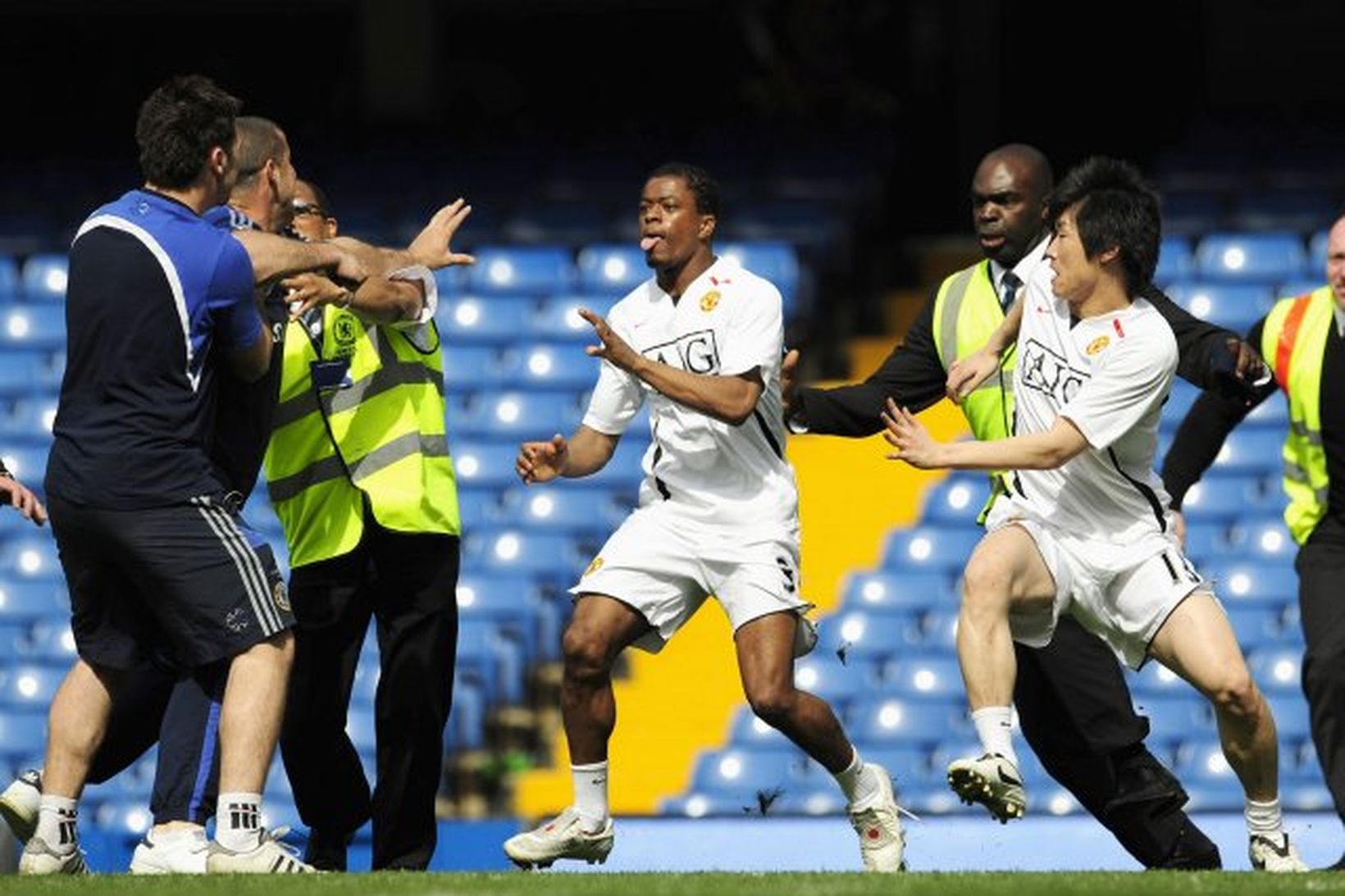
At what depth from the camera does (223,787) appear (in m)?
7.57

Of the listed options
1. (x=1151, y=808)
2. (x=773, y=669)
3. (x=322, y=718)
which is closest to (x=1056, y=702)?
(x=1151, y=808)

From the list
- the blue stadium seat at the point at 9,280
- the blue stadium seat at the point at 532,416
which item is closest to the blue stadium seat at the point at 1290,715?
the blue stadium seat at the point at 532,416

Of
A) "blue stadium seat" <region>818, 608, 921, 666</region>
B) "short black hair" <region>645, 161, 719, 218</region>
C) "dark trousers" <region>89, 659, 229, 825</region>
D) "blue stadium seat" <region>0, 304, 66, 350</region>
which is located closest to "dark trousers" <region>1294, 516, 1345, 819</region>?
"short black hair" <region>645, 161, 719, 218</region>

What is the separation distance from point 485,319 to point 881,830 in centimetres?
699

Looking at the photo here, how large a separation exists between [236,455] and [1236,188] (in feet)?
28.0

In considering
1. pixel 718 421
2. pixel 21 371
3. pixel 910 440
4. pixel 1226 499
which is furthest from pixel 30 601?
pixel 910 440

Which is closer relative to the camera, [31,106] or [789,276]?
Result: [789,276]

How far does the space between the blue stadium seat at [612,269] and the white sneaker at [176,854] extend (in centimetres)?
Answer: 727

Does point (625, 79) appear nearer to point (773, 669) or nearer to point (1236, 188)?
point (1236, 188)

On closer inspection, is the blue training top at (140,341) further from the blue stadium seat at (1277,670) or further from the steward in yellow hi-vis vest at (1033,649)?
the blue stadium seat at (1277,670)

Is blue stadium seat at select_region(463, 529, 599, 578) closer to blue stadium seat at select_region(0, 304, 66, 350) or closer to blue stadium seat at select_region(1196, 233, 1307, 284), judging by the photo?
blue stadium seat at select_region(0, 304, 66, 350)

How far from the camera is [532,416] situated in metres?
14.2

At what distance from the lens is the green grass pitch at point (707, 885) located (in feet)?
22.4

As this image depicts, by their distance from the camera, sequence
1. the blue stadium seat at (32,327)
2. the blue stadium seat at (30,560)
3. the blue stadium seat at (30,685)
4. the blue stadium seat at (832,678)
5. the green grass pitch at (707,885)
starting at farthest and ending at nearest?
the blue stadium seat at (32,327) → the blue stadium seat at (30,560) → the blue stadium seat at (30,685) → the blue stadium seat at (832,678) → the green grass pitch at (707,885)
